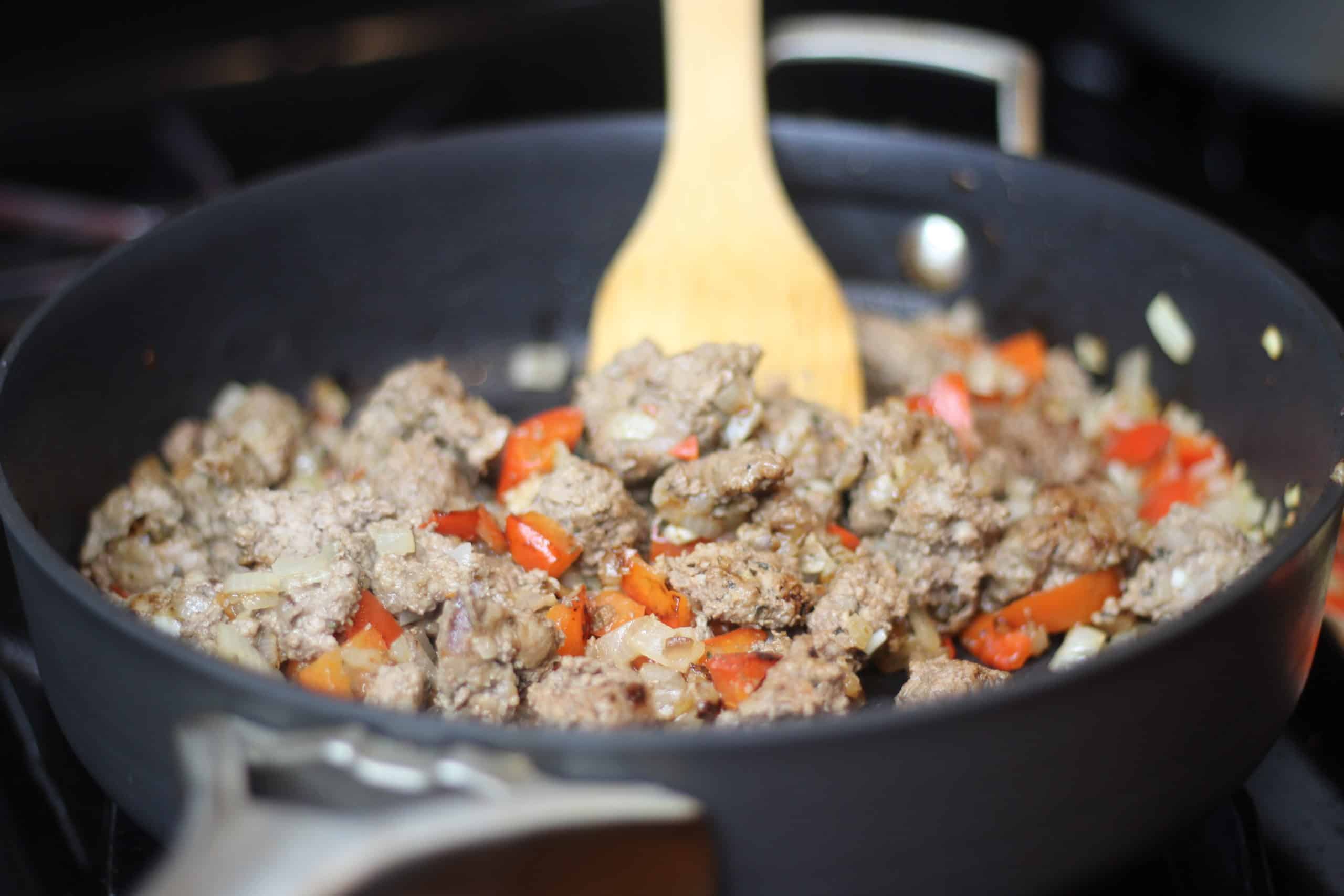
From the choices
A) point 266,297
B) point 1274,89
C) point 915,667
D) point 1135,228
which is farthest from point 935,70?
point 915,667

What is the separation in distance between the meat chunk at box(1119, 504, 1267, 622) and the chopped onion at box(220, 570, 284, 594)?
1.24 m

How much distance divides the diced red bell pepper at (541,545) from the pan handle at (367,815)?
0.70 metres

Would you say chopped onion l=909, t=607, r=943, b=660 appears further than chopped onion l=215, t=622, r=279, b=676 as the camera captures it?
Yes

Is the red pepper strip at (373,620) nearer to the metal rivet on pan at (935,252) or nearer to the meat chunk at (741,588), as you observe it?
the meat chunk at (741,588)

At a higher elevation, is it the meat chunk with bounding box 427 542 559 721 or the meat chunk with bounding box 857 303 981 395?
the meat chunk with bounding box 857 303 981 395

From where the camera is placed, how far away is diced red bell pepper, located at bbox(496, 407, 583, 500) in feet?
6.56

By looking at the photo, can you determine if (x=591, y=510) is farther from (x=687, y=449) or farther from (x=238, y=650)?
(x=238, y=650)

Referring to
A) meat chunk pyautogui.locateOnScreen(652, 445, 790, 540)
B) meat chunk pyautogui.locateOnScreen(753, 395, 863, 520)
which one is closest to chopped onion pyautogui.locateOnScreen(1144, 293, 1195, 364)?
meat chunk pyautogui.locateOnScreen(753, 395, 863, 520)

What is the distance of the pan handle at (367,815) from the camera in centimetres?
96

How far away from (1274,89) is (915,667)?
2.26m

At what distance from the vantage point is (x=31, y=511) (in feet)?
5.76

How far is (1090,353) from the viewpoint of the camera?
2.43m

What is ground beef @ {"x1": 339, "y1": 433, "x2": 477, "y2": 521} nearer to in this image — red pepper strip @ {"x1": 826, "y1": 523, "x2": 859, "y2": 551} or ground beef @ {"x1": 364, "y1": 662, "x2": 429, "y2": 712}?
ground beef @ {"x1": 364, "y1": 662, "x2": 429, "y2": 712}

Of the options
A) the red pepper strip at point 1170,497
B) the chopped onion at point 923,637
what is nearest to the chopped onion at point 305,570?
the chopped onion at point 923,637
